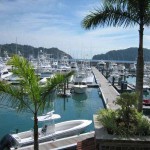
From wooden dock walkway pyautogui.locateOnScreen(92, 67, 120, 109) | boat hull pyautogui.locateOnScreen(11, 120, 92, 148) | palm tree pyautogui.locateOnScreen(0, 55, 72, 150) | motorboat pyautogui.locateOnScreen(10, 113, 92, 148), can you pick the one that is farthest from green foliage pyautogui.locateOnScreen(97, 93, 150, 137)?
wooden dock walkway pyautogui.locateOnScreen(92, 67, 120, 109)

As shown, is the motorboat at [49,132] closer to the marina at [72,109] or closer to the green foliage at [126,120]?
the marina at [72,109]

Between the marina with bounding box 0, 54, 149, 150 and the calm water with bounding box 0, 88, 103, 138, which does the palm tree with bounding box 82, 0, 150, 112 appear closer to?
the marina with bounding box 0, 54, 149, 150

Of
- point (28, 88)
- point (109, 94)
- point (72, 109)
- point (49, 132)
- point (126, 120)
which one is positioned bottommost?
point (72, 109)

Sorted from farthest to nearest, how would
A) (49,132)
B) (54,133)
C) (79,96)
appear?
1. (79,96)
2. (54,133)
3. (49,132)

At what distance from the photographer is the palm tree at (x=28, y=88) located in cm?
A: 1142

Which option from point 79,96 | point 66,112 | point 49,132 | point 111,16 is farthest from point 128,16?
point 79,96

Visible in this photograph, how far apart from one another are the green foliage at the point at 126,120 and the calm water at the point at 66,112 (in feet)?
39.3

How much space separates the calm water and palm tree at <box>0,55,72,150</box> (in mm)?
10805

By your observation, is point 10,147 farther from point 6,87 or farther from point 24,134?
→ point 6,87

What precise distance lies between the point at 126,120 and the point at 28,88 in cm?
384

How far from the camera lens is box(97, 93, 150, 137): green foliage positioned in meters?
10.1

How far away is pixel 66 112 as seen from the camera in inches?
1654

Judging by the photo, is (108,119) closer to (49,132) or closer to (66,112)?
(49,132)

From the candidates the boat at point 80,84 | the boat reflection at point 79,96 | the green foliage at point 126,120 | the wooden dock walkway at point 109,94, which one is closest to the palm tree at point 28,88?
the green foliage at point 126,120
